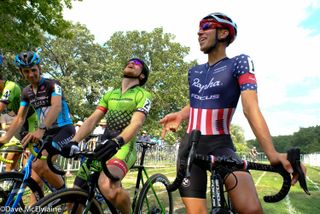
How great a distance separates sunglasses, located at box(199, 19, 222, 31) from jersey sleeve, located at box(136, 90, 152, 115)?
1.40m

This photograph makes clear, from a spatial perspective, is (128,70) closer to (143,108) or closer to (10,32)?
(143,108)

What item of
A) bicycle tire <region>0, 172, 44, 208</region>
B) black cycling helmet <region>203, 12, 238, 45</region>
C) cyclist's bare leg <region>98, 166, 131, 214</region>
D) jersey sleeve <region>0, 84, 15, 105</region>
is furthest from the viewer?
jersey sleeve <region>0, 84, 15, 105</region>

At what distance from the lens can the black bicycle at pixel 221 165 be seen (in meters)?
1.89

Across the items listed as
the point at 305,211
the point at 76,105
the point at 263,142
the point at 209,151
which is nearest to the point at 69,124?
the point at 209,151

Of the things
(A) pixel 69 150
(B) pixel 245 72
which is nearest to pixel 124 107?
(A) pixel 69 150

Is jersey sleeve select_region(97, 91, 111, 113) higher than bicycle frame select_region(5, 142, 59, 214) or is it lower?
higher

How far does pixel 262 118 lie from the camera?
8.10ft

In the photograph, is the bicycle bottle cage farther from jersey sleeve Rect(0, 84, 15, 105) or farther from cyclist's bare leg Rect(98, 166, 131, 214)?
jersey sleeve Rect(0, 84, 15, 105)

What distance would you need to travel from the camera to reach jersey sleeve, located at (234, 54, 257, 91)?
2672 mm

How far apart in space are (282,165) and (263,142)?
1.16 feet

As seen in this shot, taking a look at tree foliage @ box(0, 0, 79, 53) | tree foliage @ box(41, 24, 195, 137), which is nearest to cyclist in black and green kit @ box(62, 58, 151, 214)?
tree foliage @ box(0, 0, 79, 53)

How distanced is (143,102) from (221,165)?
78.7 inches

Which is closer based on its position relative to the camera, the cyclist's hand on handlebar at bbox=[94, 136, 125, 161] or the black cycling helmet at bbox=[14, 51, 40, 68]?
the cyclist's hand on handlebar at bbox=[94, 136, 125, 161]

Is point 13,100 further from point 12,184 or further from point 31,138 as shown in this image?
point 31,138
